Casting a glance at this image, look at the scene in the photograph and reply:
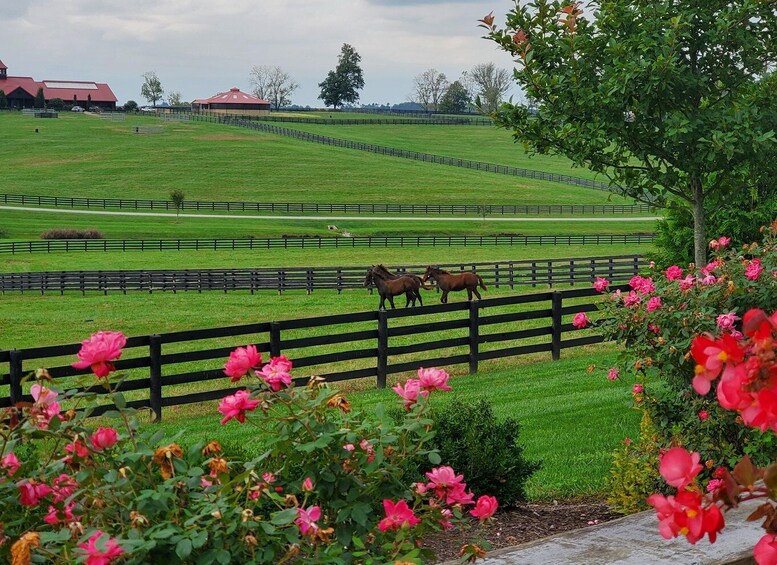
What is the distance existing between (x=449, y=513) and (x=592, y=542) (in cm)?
117

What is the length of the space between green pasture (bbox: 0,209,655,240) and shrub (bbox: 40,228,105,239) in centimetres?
141

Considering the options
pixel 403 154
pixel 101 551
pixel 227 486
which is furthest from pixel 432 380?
pixel 403 154

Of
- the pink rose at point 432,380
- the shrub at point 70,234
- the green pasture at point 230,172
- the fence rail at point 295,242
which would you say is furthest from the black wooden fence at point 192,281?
the green pasture at point 230,172

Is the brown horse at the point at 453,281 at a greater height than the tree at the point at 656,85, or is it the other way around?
the tree at the point at 656,85

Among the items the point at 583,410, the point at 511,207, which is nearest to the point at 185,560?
the point at 583,410

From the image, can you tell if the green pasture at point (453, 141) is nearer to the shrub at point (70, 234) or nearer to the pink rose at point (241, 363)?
the shrub at point (70, 234)

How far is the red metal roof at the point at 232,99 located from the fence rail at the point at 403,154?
22.1m

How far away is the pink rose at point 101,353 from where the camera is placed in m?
3.30

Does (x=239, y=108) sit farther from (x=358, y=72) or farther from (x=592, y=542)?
(x=592, y=542)

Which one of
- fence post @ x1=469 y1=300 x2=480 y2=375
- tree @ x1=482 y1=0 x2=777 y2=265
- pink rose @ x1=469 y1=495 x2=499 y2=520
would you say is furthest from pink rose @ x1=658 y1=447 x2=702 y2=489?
fence post @ x1=469 y1=300 x2=480 y2=375

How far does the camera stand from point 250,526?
295 centimetres

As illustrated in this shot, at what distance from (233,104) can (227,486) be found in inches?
6824

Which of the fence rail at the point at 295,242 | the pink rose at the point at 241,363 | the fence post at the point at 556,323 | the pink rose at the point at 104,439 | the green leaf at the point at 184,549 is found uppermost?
the pink rose at the point at 241,363

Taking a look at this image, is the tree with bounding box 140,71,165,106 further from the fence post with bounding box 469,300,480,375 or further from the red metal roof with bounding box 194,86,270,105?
the fence post with bounding box 469,300,480,375
